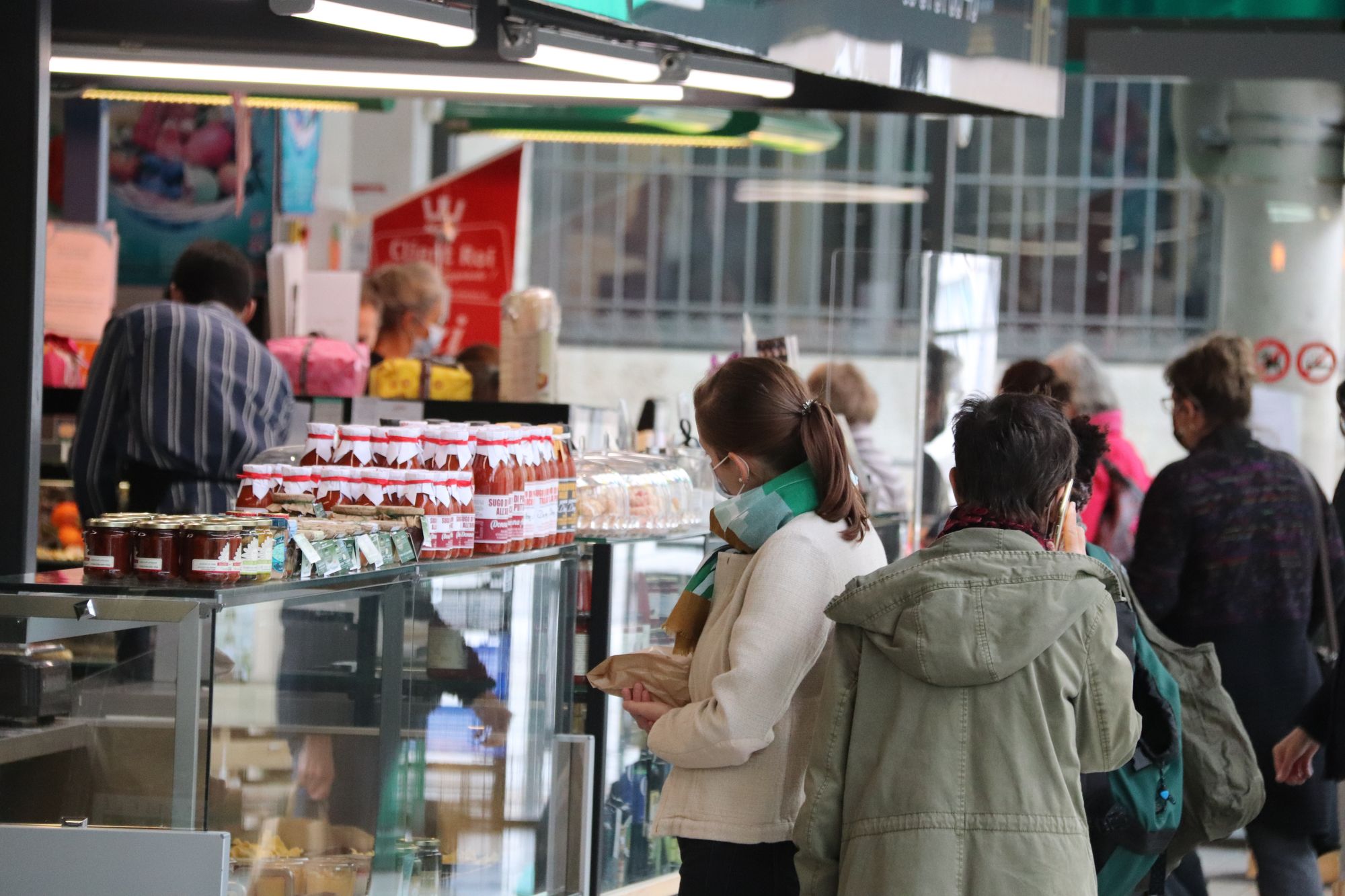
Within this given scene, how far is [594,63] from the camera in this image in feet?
13.9

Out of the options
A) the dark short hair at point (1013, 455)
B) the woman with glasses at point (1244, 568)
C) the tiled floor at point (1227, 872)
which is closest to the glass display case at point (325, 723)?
the dark short hair at point (1013, 455)

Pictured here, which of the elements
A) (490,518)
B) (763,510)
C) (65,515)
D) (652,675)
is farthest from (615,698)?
(65,515)

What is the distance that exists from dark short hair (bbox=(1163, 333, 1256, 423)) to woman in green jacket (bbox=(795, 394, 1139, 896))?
223cm

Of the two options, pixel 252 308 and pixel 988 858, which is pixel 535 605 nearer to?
pixel 988 858

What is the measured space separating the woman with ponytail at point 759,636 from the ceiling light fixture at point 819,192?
23.5 feet

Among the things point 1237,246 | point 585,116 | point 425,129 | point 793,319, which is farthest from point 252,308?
point 793,319

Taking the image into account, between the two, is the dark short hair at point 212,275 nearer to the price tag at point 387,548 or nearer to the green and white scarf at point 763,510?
the price tag at point 387,548

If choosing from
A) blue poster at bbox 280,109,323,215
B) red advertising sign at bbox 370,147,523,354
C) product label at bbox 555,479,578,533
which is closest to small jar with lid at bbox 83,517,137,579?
product label at bbox 555,479,578,533

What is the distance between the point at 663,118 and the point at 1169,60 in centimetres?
237

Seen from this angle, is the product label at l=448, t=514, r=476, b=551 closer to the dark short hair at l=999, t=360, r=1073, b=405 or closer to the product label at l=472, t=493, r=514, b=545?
the product label at l=472, t=493, r=514, b=545

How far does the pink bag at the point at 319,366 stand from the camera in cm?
592

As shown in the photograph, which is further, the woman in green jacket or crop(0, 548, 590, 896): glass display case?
the woman in green jacket

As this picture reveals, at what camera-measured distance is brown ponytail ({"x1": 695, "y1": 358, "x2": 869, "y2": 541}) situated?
9.10ft

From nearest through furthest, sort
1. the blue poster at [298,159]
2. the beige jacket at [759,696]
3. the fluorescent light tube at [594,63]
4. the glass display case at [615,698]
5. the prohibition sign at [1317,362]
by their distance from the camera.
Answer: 1. the beige jacket at [759,696]
2. the glass display case at [615,698]
3. the fluorescent light tube at [594,63]
4. the prohibition sign at [1317,362]
5. the blue poster at [298,159]
